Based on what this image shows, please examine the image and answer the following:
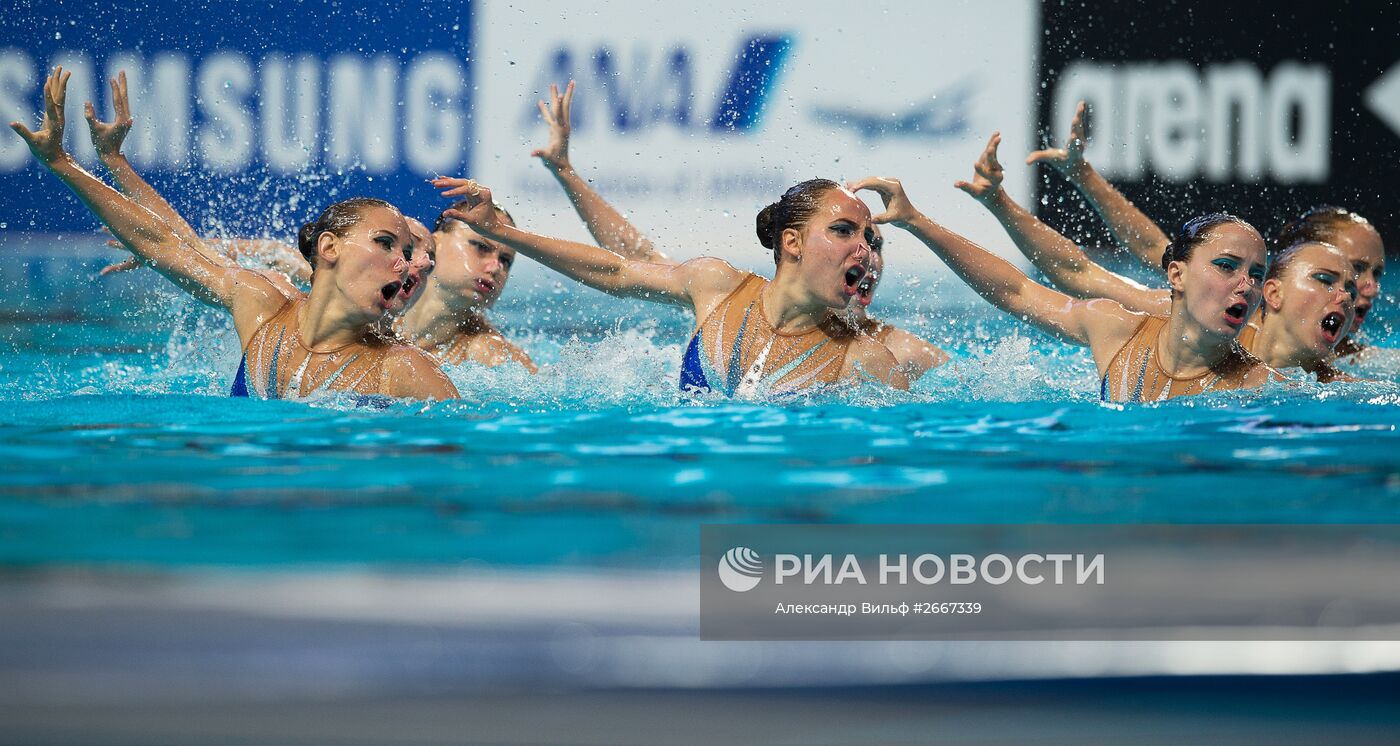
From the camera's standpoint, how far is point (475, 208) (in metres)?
3.22

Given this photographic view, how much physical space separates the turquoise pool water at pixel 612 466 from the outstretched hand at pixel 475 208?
0.41 meters

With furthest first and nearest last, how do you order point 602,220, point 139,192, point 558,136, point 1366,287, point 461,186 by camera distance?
point 602,220
point 558,136
point 1366,287
point 139,192
point 461,186

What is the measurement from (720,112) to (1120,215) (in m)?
3.41

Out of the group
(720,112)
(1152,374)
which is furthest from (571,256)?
(720,112)

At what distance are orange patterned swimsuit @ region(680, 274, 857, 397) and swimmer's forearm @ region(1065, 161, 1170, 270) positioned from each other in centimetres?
97

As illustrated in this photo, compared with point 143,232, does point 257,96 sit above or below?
above

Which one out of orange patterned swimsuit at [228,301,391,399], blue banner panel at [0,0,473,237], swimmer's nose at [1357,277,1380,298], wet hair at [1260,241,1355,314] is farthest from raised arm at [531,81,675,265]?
blue banner panel at [0,0,473,237]

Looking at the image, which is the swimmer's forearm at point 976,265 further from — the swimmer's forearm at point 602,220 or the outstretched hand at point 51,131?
the outstretched hand at point 51,131

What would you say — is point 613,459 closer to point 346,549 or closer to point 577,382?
point 346,549

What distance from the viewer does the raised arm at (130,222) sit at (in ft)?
10.6

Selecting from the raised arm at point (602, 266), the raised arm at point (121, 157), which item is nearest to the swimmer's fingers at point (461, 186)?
the raised arm at point (602, 266)

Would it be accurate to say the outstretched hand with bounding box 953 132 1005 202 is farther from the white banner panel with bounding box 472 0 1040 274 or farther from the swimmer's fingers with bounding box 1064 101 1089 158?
the white banner panel with bounding box 472 0 1040 274

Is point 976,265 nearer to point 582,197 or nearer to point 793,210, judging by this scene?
point 793,210

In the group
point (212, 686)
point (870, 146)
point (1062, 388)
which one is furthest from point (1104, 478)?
point (870, 146)
